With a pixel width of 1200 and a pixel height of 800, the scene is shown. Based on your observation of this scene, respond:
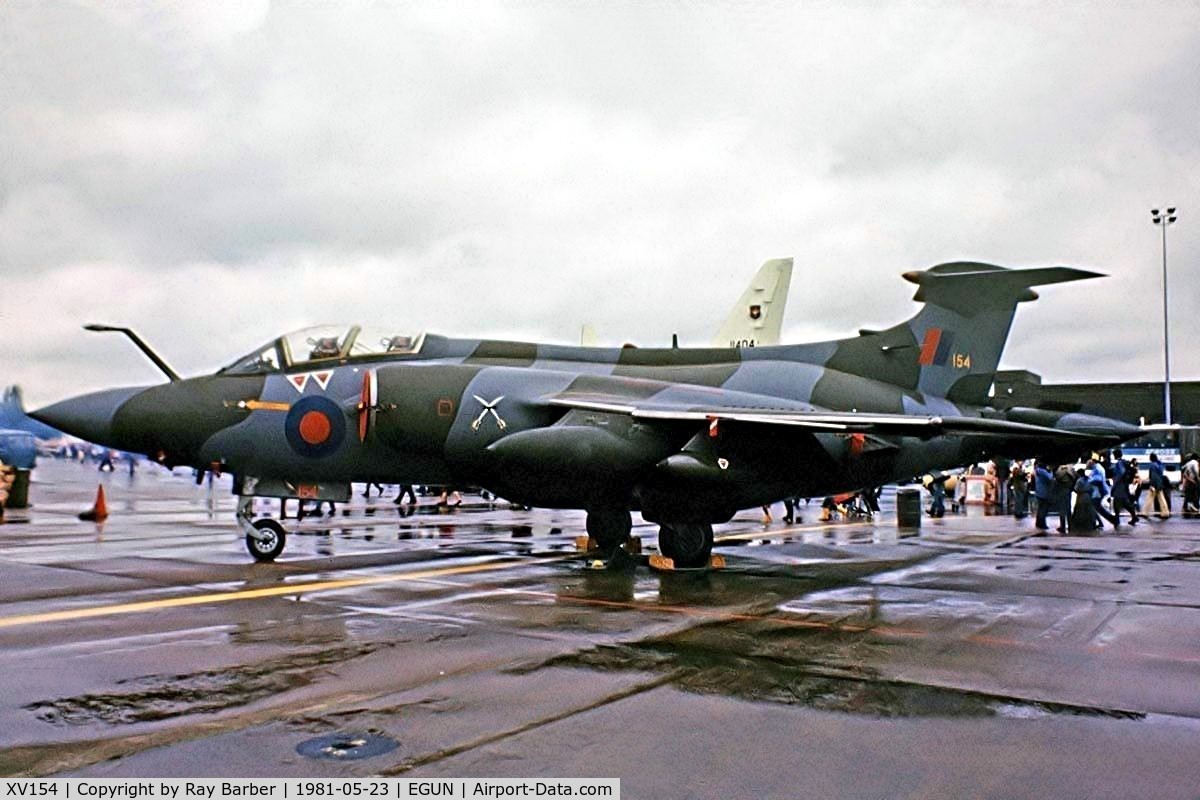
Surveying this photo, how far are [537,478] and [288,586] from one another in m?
2.88

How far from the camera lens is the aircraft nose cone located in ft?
33.9

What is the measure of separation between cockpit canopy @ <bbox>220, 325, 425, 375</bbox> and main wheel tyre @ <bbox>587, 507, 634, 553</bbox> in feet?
11.1

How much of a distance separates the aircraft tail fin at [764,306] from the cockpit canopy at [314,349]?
1758 centimetres

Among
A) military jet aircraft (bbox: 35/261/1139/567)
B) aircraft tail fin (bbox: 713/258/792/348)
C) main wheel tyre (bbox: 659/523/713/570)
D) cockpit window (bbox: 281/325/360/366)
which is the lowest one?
main wheel tyre (bbox: 659/523/713/570)

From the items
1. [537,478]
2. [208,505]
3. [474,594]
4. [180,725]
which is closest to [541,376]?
[537,478]

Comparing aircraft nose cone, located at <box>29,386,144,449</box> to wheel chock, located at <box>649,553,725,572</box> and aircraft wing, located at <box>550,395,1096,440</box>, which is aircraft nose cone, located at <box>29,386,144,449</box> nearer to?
aircraft wing, located at <box>550,395,1096,440</box>

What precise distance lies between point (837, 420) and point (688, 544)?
2387mm

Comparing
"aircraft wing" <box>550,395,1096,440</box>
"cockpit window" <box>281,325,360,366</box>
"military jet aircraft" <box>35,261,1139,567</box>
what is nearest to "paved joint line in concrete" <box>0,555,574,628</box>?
"military jet aircraft" <box>35,261,1139,567</box>

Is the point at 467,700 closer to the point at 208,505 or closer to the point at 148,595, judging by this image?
the point at 148,595

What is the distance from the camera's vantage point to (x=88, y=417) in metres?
10.4

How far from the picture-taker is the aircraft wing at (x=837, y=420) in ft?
31.3

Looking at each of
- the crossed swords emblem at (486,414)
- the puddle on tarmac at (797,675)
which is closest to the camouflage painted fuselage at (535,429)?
the crossed swords emblem at (486,414)

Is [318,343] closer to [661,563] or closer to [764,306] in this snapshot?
[661,563]

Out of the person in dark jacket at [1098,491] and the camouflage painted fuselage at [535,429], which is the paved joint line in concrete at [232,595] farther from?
the person in dark jacket at [1098,491]
